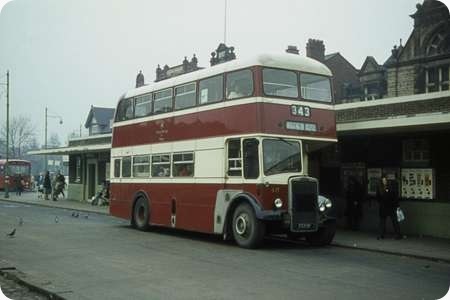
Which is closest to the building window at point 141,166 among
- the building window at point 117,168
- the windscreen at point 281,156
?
the building window at point 117,168

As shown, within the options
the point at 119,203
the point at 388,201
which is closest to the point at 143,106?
the point at 119,203

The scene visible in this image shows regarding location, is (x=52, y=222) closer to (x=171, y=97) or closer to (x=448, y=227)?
(x=171, y=97)

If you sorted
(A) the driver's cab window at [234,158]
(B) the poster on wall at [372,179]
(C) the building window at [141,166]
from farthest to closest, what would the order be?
(C) the building window at [141,166] → (B) the poster on wall at [372,179] → (A) the driver's cab window at [234,158]

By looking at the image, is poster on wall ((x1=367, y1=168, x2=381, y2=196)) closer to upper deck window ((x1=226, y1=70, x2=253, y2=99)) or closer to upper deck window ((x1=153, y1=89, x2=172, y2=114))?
upper deck window ((x1=226, y1=70, x2=253, y2=99))

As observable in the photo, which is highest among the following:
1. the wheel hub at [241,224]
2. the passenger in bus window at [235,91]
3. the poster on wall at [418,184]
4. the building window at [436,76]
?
the building window at [436,76]

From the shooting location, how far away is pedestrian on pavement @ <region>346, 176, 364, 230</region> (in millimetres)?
16159

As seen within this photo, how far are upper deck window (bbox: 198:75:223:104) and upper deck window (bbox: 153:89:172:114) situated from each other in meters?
1.54

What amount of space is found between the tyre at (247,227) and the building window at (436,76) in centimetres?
1091

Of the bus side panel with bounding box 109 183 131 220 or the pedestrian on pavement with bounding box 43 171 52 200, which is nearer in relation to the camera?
the bus side panel with bounding box 109 183 131 220

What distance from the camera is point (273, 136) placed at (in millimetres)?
12742

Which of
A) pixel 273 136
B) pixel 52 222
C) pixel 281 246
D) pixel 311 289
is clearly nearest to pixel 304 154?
pixel 273 136

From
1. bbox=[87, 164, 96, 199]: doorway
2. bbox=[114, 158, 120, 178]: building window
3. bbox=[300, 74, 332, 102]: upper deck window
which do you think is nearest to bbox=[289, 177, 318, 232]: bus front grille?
bbox=[300, 74, 332, 102]: upper deck window

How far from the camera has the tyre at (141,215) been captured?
55.3 feet

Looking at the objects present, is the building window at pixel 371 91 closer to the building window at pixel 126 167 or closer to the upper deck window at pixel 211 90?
the building window at pixel 126 167
